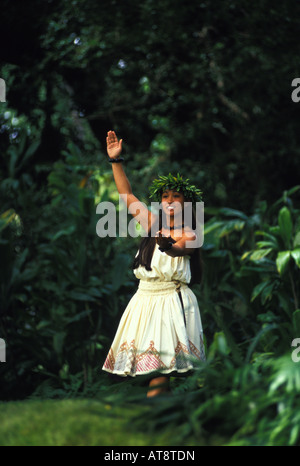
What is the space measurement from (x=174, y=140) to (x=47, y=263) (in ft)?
→ 14.6

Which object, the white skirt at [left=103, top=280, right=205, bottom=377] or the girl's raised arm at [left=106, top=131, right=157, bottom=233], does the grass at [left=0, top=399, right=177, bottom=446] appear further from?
the girl's raised arm at [left=106, top=131, right=157, bottom=233]

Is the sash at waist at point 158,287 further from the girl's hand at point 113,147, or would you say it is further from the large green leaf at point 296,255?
the large green leaf at point 296,255

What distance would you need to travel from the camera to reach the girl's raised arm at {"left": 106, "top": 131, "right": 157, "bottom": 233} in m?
3.20

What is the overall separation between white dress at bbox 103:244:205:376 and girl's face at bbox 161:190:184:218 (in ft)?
0.70

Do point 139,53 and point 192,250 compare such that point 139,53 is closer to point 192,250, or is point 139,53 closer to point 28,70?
point 28,70

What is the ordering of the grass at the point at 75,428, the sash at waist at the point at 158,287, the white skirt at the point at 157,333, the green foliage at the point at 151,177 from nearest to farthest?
the grass at the point at 75,428 → the white skirt at the point at 157,333 → the sash at waist at the point at 158,287 → the green foliage at the point at 151,177

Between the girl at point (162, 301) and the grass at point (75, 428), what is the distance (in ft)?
2.94

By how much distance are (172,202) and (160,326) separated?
2.29ft

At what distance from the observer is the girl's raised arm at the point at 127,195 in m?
3.20

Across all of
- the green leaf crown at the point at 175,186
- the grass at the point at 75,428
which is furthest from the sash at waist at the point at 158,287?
the grass at the point at 75,428

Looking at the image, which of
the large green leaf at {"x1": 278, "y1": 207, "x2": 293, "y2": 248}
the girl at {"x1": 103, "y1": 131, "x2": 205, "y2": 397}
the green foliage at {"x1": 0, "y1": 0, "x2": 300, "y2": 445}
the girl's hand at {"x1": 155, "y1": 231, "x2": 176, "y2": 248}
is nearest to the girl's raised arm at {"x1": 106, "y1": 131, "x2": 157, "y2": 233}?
the girl at {"x1": 103, "y1": 131, "x2": 205, "y2": 397}

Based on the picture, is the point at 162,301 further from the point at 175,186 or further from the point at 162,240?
the point at 175,186

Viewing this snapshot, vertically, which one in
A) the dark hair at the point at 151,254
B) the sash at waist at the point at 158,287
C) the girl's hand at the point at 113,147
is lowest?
the sash at waist at the point at 158,287

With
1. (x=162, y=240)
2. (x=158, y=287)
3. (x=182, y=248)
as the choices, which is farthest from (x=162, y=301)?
(x=162, y=240)
